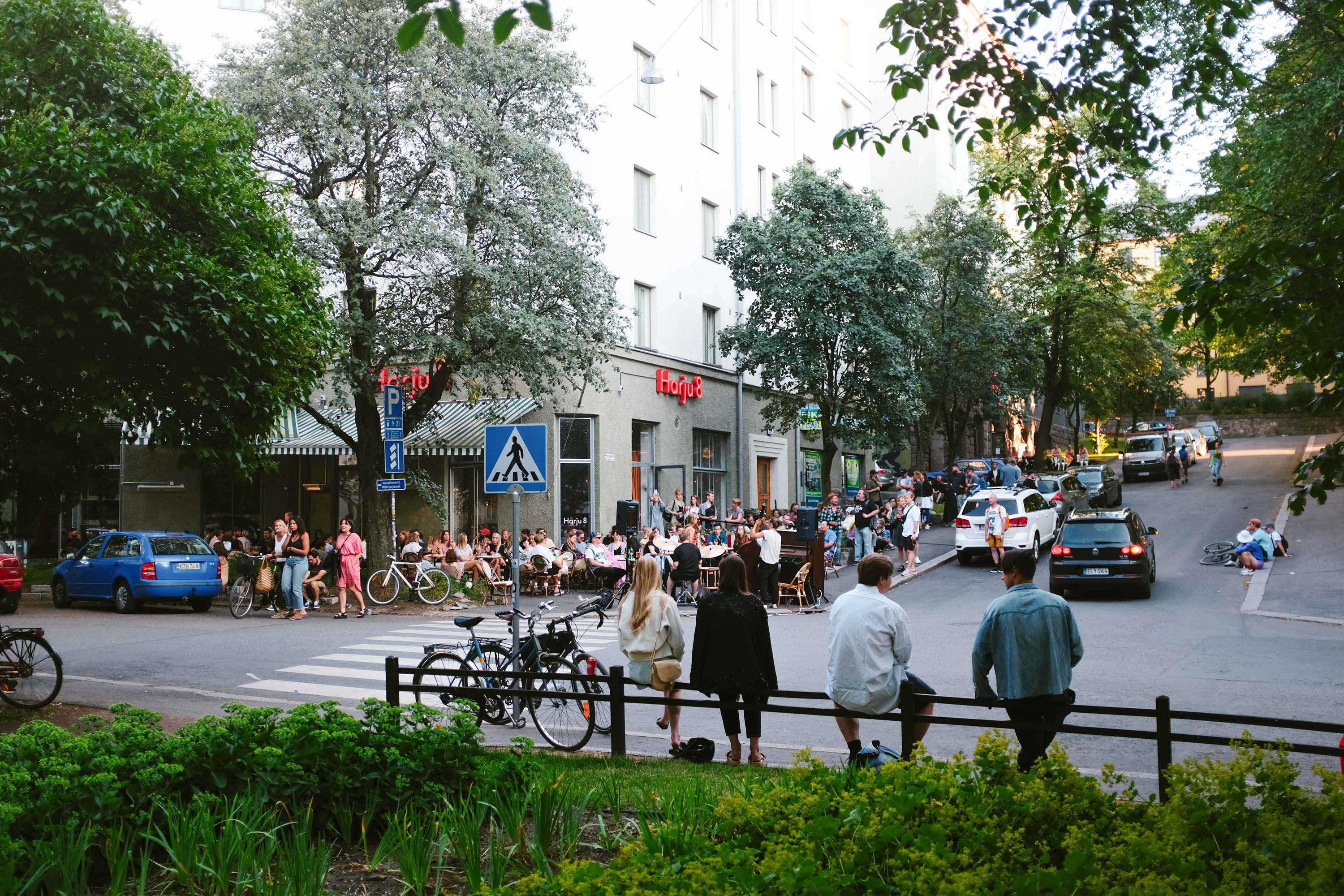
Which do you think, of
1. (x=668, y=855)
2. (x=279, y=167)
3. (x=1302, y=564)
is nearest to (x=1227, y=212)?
(x=1302, y=564)

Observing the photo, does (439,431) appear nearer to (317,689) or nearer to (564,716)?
(317,689)

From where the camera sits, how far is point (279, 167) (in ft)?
76.0

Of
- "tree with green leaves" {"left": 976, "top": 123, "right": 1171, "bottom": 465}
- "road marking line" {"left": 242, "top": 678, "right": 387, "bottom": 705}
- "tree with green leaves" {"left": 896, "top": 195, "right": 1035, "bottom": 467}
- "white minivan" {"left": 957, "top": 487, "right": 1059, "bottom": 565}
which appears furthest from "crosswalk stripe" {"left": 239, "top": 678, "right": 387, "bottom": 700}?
"tree with green leaves" {"left": 976, "top": 123, "right": 1171, "bottom": 465}

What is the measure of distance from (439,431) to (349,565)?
7.43 m

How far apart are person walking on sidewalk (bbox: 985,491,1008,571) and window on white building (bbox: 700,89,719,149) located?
15.0 m

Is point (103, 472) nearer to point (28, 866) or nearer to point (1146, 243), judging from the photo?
point (28, 866)

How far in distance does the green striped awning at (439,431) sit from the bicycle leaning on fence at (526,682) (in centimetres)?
1485

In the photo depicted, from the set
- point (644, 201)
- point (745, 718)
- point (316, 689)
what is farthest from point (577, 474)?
point (745, 718)

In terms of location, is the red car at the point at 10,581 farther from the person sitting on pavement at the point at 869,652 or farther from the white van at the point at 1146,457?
the white van at the point at 1146,457

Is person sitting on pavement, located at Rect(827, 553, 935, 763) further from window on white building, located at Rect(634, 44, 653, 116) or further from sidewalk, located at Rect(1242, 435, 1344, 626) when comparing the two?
window on white building, located at Rect(634, 44, 653, 116)

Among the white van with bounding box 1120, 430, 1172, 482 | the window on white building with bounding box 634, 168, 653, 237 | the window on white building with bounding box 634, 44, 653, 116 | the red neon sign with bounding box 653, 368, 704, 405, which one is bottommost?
the white van with bounding box 1120, 430, 1172, 482

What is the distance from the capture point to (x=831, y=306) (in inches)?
1264

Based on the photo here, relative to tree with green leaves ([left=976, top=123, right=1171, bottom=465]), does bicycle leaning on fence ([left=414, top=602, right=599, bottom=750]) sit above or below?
below

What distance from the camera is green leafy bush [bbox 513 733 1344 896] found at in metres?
3.59
